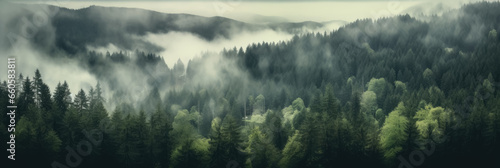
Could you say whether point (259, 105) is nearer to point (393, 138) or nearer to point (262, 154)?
point (393, 138)

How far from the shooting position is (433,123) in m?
85.4

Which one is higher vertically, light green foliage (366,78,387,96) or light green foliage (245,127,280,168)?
light green foliage (366,78,387,96)

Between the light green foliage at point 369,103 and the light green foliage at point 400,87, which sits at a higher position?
the light green foliage at point 400,87

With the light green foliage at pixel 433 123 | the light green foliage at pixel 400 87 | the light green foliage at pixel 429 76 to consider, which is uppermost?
the light green foliage at pixel 429 76

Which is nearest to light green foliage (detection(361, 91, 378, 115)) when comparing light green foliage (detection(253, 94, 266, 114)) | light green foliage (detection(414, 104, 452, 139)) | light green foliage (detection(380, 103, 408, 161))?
light green foliage (detection(414, 104, 452, 139))

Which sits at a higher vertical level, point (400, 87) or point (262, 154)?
point (400, 87)

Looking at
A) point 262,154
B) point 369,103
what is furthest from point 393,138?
point 369,103

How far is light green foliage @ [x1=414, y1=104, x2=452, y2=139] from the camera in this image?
81812 mm

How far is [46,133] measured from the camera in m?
A: 78.1

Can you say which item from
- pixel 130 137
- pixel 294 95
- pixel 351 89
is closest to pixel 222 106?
pixel 294 95

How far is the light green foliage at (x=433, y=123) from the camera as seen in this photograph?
268 feet

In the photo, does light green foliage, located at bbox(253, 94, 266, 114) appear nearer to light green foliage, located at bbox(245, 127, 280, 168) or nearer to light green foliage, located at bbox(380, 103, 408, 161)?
light green foliage, located at bbox(380, 103, 408, 161)

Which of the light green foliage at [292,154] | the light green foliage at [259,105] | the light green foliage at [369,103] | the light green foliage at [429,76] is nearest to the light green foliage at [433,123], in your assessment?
the light green foliage at [292,154]

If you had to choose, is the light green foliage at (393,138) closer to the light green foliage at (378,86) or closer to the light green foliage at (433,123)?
the light green foliage at (433,123)
